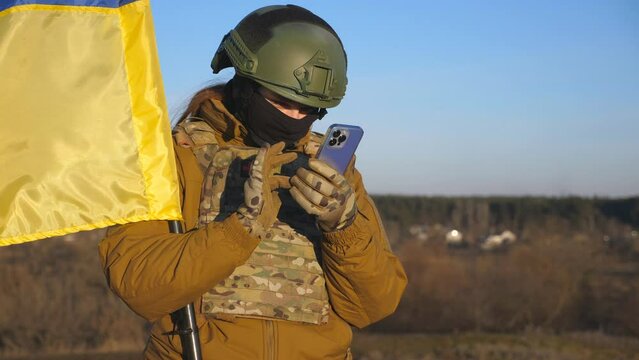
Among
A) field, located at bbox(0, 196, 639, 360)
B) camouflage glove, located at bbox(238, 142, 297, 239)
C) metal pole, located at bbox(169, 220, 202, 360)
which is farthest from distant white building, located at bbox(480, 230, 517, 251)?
camouflage glove, located at bbox(238, 142, 297, 239)

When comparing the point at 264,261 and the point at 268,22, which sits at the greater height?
the point at 268,22

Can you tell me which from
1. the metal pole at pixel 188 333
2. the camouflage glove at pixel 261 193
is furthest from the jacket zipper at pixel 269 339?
the camouflage glove at pixel 261 193

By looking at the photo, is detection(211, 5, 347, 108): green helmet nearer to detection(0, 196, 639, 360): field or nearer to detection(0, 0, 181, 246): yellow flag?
detection(0, 0, 181, 246): yellow flag

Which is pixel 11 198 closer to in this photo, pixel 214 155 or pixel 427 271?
pixel 214 155

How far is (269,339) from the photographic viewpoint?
3258 mm

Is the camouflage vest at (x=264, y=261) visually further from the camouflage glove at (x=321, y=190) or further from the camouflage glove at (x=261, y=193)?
the camouflage glove at (x=321, y=190)

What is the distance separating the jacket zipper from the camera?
127 inches

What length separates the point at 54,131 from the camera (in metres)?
3.37

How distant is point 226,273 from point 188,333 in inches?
11.5

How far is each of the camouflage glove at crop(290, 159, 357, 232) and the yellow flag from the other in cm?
57

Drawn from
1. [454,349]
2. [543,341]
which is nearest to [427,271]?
[543,341]

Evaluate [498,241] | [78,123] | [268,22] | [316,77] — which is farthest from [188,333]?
[498,241]

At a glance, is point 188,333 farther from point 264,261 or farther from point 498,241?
point 498,241

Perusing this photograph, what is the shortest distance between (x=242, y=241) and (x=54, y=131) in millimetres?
806
